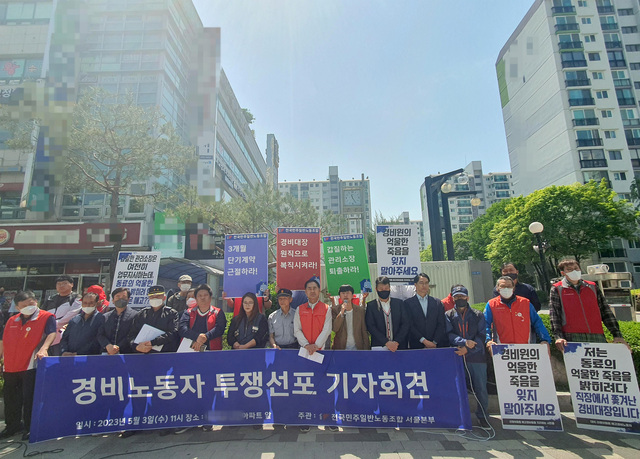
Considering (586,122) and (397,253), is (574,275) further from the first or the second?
(586,122)

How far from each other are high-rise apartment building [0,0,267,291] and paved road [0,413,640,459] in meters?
12.8

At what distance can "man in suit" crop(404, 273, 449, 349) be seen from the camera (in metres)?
4.35

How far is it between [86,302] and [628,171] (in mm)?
50965

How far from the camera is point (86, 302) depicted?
4.39 meters

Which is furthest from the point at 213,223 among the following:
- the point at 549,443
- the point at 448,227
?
the point at 549,443

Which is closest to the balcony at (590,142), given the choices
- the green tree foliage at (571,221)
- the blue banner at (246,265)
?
the green tree foliage at (571,221)

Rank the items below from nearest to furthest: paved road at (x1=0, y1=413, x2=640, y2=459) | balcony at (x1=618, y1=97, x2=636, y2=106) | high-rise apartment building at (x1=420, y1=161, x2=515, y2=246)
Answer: paved road at (x1=0, y1=413, x2=640, y2=459) → balcony at (x1=618, y1=97, x2=636, y2=106) → high-rise apartment building at (x1=420, y1=161, x2=515, y2=246)

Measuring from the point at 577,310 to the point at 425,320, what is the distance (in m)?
1.96

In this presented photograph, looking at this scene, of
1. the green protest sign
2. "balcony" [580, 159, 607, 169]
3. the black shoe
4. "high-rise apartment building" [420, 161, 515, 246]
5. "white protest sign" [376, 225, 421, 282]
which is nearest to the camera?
the black shoe

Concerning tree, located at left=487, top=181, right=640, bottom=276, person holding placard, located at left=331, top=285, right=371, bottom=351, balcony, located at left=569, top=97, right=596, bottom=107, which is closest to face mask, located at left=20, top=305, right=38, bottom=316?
person holding placard, located at left=331, top=285, right=371, bottom=351

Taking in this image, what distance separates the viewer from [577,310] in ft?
14.0

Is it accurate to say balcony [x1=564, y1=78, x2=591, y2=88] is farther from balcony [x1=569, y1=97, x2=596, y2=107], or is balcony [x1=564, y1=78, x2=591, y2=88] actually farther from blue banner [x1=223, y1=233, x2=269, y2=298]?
blue banner [x1=223, y1=233, x2=269, y2=298]

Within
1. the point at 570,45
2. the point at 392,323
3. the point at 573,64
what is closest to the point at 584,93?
the point at 573,64

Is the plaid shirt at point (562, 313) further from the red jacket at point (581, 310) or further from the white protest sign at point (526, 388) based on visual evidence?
the white protest sign at point (526, 388)
